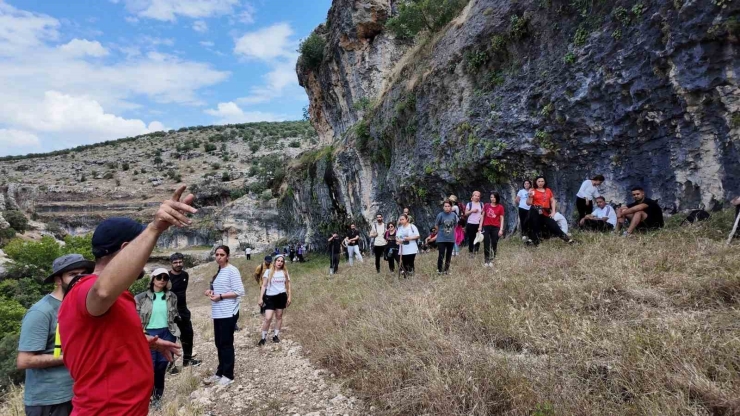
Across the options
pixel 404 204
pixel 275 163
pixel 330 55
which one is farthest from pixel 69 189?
pixel 404 204

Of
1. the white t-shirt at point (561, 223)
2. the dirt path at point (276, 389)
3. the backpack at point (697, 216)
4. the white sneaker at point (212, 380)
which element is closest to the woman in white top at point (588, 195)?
the white t-shirt at point (561, 223)

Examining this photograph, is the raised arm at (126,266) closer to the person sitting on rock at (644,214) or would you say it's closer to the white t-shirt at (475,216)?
the white t-shirt at (475,216)

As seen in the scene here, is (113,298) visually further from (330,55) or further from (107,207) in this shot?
(107,207)

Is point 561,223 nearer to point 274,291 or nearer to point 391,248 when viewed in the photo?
point 391,248

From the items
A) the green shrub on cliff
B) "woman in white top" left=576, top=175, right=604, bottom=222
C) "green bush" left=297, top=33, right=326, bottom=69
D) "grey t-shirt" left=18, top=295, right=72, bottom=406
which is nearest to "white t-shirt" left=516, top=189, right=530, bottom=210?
"woman in white top" left=576, top=175, right=604, bottom=222

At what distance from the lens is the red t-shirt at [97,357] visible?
1.59 meters

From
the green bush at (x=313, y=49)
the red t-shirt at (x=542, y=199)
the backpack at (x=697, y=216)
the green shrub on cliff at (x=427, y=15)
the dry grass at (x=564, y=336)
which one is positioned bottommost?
the dry grass at (x=564, y=336)

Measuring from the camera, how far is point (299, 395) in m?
4.11

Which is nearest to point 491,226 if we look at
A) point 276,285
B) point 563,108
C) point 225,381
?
point 563,108

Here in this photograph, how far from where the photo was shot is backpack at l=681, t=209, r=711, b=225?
631cm

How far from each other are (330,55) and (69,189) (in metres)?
49.4

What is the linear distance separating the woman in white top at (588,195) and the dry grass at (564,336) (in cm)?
203

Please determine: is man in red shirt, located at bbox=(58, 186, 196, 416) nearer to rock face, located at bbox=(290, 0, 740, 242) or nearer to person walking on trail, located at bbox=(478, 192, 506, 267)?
person walking on trail, located at bbox=(478, 192, 506, 267)

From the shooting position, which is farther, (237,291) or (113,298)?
(237,291)
